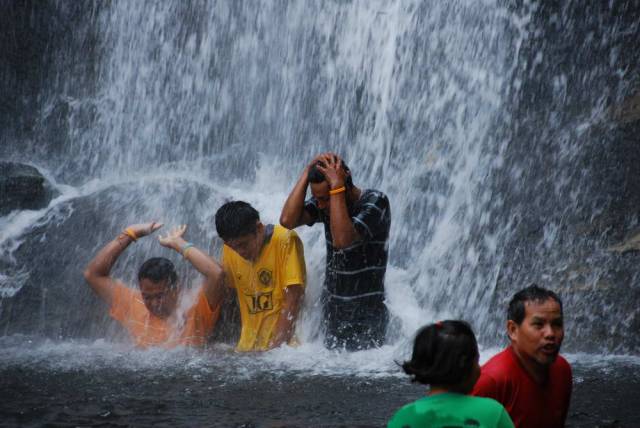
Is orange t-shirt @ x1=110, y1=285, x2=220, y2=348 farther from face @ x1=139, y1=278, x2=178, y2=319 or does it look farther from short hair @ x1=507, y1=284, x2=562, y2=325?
short hair @ x1=507, y1=284, x2=562, y2=325

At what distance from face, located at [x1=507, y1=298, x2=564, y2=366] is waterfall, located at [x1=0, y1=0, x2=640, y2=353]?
2839 millimetres

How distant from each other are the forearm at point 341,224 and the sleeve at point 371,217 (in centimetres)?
7

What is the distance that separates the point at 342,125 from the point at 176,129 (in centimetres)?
243

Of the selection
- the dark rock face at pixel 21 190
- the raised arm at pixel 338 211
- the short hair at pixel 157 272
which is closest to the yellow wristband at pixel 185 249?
the short hair at pixel 157 272

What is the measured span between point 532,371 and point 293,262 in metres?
2.74

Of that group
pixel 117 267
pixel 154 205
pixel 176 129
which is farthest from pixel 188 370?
pixel 176 129

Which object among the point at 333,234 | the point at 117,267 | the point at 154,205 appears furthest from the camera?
the point at 154,205

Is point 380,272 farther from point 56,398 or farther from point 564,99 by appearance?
point 564,99

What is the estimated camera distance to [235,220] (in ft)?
17.7

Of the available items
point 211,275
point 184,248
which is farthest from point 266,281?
point 184,248

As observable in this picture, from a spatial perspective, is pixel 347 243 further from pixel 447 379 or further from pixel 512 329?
pixel 447 379

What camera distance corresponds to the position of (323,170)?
5121 mm

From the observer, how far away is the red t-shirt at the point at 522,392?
9.49ft

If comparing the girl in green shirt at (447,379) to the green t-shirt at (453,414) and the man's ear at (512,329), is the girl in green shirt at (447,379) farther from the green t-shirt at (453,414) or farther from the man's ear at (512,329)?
the man's ear at (512,329)
